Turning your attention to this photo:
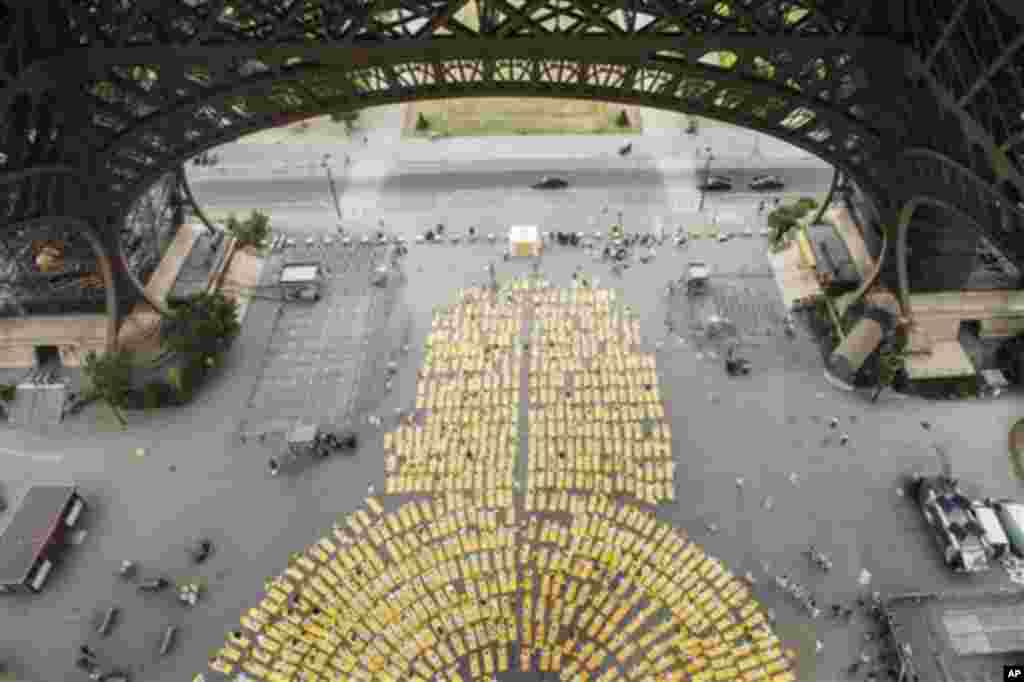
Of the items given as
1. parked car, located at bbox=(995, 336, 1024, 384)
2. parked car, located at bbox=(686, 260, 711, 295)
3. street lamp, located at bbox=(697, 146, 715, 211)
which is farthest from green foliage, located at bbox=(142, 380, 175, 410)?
parked car, located at bbox=(995, 336, 1024, 384)

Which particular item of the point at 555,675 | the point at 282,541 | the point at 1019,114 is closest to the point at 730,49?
the point at 1019,114

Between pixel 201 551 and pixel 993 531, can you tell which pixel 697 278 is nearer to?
pixel 993 531

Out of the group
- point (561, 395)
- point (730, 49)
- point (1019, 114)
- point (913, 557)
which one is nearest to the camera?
point (1019, 114)

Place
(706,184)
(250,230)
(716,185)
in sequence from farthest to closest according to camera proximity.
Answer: (716,185) < (706,184) < (250,230)

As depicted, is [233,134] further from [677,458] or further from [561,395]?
[677,458]

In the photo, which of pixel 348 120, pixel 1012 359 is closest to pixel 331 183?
pixel 348 120

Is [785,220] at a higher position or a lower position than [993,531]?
higher
